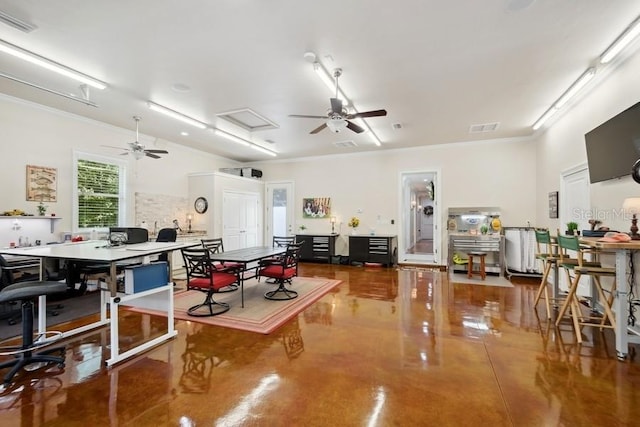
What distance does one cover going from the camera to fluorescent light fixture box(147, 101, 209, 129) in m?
4.80

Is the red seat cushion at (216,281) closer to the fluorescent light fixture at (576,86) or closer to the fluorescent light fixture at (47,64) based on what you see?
the fluorescent light fixture at (47,64)

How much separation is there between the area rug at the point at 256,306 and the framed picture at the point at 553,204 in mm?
4376

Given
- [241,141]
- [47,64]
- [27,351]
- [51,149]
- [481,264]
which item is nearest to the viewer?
[27,351]

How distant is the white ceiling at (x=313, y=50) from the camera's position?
2.68 meters

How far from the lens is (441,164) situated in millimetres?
7543

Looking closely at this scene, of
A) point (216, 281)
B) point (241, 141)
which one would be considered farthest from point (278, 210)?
point (216, 281)

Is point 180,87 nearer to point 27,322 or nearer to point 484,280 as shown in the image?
point 27,322

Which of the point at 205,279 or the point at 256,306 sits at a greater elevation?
the point at 205,279

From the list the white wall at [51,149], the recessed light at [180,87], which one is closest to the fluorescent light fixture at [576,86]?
the recessed light at [180,87]

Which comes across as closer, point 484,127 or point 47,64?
point 47,64

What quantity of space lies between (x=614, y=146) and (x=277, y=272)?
4.67 meters

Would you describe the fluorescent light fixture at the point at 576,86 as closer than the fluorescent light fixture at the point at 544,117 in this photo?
Yes

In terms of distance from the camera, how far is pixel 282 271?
15.3 feet

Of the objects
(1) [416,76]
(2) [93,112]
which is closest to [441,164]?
(1) [416,76]
